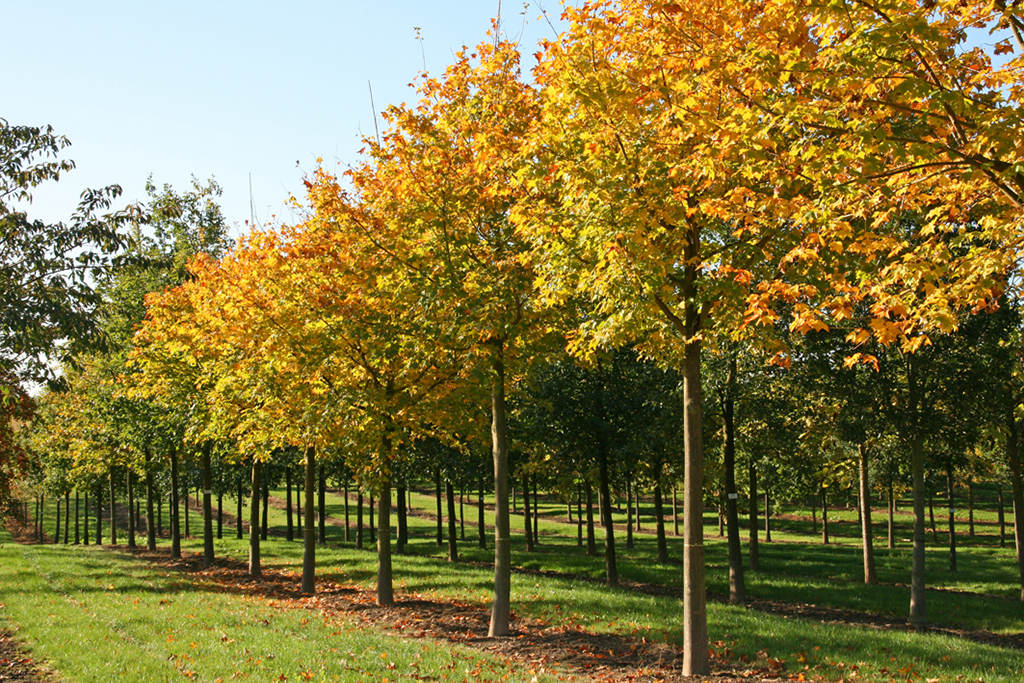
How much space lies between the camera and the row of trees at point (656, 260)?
620cm

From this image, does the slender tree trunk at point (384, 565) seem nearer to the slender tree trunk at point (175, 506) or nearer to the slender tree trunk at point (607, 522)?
the slender tree trunk at point (607, 522)

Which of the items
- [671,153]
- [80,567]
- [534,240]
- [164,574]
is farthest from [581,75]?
[80,567]

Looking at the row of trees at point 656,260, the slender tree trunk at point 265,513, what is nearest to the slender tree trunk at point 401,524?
the row of trees at point 656,260

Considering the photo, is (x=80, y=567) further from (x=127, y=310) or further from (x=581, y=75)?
(x=581, y=75)

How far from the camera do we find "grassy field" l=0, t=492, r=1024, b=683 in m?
8.95

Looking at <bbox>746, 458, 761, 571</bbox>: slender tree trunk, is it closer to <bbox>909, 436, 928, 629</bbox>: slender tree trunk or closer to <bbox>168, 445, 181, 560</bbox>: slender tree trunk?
<bbox>909, 436, 928, 629</bbox>: slender tree trunk

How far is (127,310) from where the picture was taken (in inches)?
1045

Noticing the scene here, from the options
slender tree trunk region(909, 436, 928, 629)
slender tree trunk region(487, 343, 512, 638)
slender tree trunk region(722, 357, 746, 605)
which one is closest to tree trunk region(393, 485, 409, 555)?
slender tree trunk region(722, 357, 746, 605)

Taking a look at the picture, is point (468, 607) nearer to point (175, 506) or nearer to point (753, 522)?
point (753, 522)

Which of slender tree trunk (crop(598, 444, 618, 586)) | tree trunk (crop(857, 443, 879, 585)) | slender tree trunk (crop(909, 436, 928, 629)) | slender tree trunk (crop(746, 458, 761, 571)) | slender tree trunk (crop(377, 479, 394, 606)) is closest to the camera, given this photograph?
slender tree trunk (crop(909, 436, 928, 629))

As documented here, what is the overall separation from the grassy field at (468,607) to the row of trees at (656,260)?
202 centimetres

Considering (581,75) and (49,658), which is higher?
(581,75)

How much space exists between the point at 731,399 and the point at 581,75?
37.9 feet

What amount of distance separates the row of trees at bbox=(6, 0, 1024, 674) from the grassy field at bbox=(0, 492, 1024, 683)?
202 centimetres
